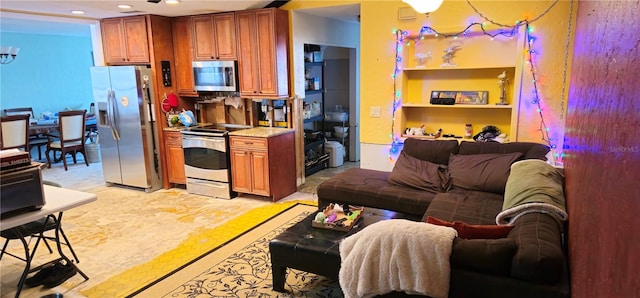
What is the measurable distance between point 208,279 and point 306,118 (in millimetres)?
3239

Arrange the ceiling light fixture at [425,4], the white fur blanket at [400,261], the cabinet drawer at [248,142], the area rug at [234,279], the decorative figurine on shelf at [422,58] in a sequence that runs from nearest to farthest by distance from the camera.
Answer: the white fur blanket at [400,261] → the ceiling light fixture at [425,4] → the area rug at [234,279] → the decorative figurine on shelf at [422,58] → the cabinet drawer at [248,142]

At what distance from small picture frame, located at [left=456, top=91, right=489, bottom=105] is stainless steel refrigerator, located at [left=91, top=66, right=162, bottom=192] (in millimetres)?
3906

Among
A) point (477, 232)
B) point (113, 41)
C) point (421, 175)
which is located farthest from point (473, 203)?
point (113, 41)

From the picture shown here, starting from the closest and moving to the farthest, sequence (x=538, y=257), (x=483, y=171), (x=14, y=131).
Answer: (x=538, y=257) < (x=483, y=171) < (x=14, y=131)

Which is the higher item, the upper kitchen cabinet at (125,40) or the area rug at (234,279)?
the upper kitchen cabinet at (125,40)

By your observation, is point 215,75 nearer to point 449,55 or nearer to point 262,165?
point 262,165

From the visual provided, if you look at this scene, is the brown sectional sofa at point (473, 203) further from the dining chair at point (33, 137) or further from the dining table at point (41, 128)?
the dining chair at point (33, 137)

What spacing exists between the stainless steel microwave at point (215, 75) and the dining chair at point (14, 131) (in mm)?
2927

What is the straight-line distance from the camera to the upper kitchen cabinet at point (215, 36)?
4996 mm

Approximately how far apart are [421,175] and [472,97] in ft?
3.74

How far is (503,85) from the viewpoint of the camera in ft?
13.0

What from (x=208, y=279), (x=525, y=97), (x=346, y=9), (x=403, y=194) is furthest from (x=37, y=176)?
(x=525, y=97)

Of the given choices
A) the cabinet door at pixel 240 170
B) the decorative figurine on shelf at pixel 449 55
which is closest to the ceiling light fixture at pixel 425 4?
the decorative figurine on shelf at pixel 449 55

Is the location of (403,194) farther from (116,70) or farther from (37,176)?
(116,70)
